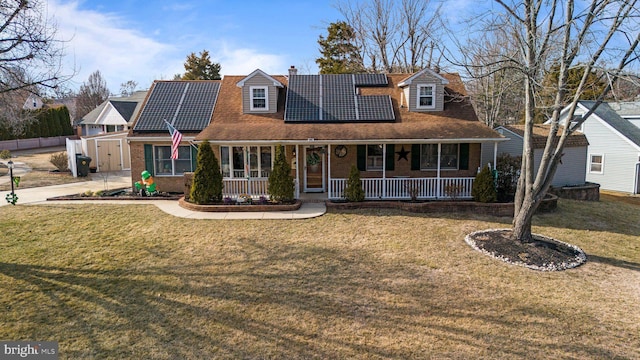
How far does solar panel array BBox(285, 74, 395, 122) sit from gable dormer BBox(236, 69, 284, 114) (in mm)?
755

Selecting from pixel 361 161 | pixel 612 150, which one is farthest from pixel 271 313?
pixel 612 150

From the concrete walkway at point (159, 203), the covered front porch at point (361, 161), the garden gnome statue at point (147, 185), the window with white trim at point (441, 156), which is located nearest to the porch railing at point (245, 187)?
the covered front porch at point (361, 161)

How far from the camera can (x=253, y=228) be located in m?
11.2

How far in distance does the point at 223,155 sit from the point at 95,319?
988cm

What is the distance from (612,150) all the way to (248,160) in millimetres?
22269

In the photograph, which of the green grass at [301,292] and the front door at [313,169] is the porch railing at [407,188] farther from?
the green grass at [301,292]

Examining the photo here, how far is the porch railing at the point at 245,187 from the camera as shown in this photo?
46.9 ft

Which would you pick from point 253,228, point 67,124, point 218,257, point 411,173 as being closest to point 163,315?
point 218,257

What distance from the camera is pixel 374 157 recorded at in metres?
15.5

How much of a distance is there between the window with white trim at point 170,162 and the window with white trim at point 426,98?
10.0 metres

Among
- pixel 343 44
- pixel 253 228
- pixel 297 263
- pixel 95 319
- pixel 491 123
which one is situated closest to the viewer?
pixel 95 319

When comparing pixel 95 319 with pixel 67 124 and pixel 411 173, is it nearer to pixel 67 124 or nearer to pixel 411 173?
pixel 411 173

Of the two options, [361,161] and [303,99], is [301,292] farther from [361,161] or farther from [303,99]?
[303,99]

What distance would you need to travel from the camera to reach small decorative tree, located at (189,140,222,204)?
13.1 metres
